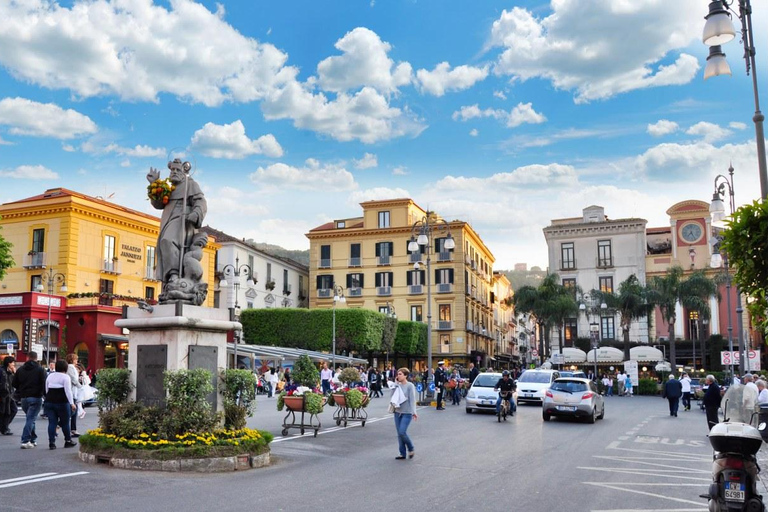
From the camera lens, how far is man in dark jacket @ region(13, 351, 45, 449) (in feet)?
44.1

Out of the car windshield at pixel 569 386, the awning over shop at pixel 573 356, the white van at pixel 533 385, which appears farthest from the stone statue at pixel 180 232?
the awning over shop at pixel 573 356

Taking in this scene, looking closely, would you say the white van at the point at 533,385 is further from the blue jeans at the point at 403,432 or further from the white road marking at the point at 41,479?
the white road marking at the point at 41,479

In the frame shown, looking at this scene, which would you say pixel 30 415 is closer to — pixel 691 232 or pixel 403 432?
pixel 403 432

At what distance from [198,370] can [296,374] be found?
8.96 meters

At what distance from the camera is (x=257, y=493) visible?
31.0 ft

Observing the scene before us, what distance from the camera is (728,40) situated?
10.7 m

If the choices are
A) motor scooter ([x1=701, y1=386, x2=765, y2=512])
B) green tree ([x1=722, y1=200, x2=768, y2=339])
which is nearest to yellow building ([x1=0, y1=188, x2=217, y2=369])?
green tree ([x1=722, y1=200, x2=768, y2=339])

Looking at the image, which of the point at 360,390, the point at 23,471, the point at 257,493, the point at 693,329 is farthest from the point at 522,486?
the point at 693,329

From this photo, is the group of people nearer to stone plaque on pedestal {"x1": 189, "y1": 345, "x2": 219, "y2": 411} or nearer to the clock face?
stone plaque on pedestal {"x1": 189, "y1": 345, "x2": 219, "y2": 411}

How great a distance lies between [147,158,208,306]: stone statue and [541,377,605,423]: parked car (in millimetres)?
13883

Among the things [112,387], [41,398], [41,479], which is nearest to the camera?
[41,479]

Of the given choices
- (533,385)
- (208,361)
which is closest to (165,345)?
(208,361)

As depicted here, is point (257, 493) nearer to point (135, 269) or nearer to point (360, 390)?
point (360, 390)

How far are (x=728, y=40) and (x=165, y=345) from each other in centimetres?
980
